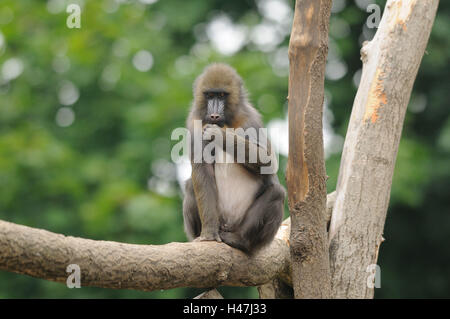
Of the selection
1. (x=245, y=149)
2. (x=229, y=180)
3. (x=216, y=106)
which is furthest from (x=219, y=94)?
(x=229, y=180)

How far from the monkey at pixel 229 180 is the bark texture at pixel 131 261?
24 cm

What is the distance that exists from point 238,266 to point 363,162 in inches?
64.6

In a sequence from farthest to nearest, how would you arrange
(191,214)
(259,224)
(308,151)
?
(191,214) < (259,224) < (308,151)

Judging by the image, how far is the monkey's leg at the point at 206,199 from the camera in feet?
18.3

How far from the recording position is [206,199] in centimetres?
568

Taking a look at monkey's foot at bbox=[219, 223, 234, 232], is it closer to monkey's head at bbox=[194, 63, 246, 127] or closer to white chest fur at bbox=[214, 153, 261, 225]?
white chest fur at bbox=[214, 153, 261, 225]

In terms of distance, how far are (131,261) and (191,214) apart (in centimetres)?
178

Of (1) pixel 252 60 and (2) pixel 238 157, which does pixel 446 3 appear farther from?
(2) pixel 238 157

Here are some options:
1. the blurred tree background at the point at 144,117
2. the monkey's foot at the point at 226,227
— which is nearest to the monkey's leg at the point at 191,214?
the monkey's foot at the point at 226,227

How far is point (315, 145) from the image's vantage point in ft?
16.5

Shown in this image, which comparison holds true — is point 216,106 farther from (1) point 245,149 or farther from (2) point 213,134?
(1) point 245,149

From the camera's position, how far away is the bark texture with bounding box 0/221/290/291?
3748mm
